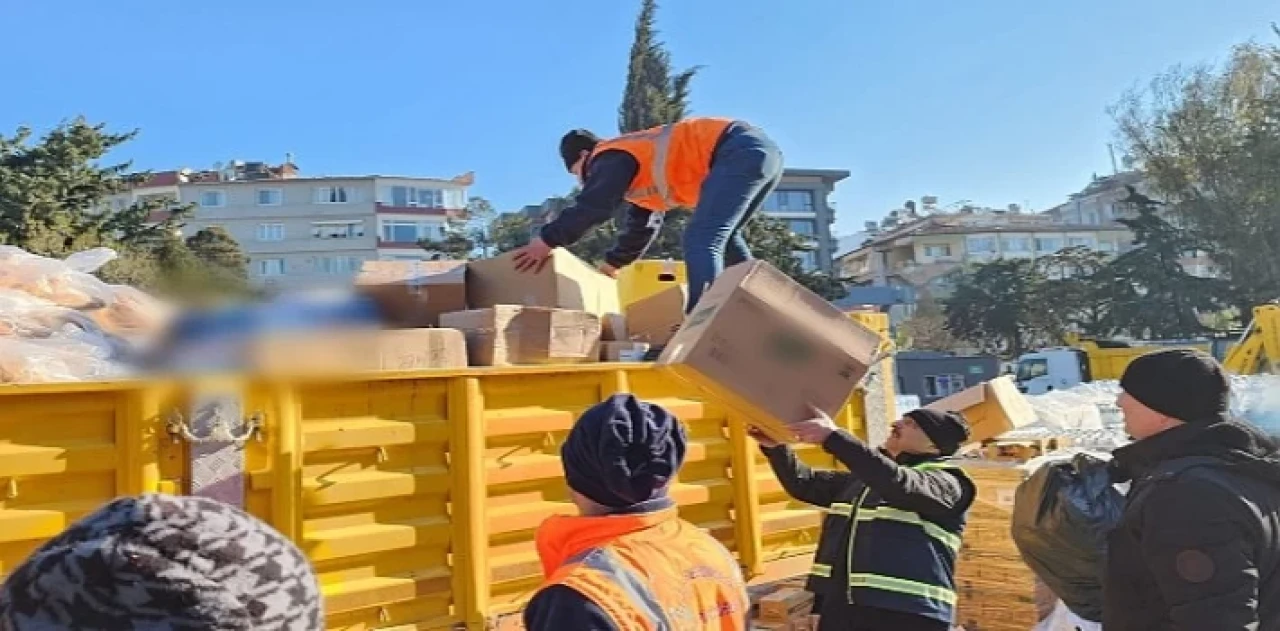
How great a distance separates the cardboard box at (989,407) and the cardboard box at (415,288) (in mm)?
2165

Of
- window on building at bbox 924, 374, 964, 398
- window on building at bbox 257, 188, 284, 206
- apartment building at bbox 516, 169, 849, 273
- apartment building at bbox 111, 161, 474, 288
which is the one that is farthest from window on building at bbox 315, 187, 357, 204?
window on building at bbox 924, 374, 964, 398

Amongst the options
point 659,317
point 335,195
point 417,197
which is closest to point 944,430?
point 659,317

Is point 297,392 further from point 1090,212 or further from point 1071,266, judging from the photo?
point 1090,212

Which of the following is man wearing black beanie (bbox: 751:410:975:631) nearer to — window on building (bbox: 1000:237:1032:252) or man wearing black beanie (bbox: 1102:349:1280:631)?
man wearing black beanie (bbox: 1102:349:1280:631)

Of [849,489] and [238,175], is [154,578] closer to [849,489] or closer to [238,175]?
[849,489]

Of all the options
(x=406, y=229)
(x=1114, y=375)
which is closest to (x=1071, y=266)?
(x=1114, y=375)

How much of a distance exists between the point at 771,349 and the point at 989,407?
83.4 inches

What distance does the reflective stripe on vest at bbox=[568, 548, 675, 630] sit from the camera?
5.74 feet

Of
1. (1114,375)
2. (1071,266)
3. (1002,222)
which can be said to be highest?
(1002,222)

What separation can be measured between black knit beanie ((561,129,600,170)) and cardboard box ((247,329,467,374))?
147 cm

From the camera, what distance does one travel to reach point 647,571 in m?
1.82

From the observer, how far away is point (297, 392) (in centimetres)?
288

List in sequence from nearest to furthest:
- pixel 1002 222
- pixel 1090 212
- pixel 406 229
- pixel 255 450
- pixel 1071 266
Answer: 1. pixel 255 450
2. pixel 1071 266
3. pixel 406 229
4. pixel 1002 222
5. pixel 1090 212

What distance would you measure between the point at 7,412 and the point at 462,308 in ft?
6.06
